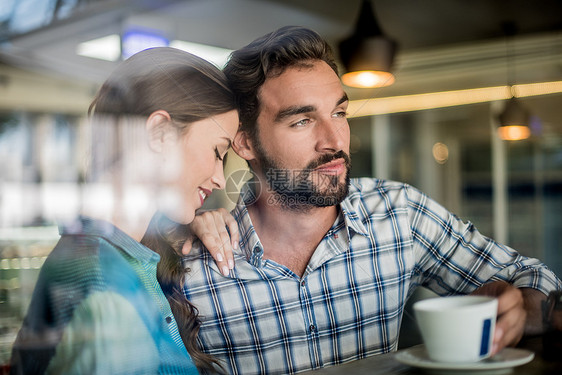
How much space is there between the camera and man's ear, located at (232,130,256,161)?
0.37 metres

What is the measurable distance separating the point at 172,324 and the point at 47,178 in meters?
0.13

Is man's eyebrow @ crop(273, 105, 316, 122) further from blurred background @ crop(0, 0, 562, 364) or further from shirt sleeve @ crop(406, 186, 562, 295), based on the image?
shirt sleeve @ crop(406, 186, 562, 295)

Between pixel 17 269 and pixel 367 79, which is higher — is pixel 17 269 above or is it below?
below

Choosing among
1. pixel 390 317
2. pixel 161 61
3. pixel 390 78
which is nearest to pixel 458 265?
pixel 390 317

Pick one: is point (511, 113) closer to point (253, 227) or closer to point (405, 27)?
point (405, 27)

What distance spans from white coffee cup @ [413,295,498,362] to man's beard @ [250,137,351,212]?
0.18 m

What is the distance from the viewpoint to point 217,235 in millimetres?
424

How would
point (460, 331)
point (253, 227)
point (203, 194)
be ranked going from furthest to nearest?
point (253, 227) → point (203, 194) → point (460, 331)

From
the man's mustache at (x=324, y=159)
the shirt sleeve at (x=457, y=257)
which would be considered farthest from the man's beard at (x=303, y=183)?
the shirt sleeve at (x=457, y=257)

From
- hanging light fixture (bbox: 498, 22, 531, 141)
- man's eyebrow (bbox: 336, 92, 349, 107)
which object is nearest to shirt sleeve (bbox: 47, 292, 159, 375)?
man's eyebrow (bbox: 336, 92, 349, 107)

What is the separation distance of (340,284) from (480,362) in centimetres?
24

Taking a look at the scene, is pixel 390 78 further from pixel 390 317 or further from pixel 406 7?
pixel 390 317

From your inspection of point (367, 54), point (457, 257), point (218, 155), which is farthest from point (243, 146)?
point (457, 257)

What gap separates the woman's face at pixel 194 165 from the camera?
0.32 m
